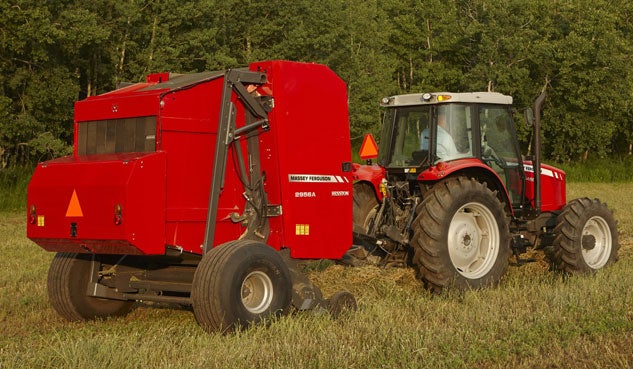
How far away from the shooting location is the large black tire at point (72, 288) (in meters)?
8.07

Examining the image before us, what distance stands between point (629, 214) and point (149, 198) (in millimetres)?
14193

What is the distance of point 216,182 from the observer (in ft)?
24.7

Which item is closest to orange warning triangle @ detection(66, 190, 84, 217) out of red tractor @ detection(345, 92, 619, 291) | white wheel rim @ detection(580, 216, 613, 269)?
red tractor @ detection(345, 92, 619, 291)

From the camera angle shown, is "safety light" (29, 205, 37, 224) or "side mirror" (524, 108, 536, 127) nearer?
"safety light" (29, 205, 37, 224)

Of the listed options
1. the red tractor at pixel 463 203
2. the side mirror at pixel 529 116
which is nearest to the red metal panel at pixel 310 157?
the red tractor at pixel 463 203

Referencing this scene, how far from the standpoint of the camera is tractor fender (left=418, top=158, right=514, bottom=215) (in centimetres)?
927

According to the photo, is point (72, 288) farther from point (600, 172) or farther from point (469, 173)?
point (600, 172)

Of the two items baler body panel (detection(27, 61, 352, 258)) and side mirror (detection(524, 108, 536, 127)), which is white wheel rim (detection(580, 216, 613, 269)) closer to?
side mirror (detection(524, 108, 536, 127))

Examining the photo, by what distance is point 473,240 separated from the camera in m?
9.46

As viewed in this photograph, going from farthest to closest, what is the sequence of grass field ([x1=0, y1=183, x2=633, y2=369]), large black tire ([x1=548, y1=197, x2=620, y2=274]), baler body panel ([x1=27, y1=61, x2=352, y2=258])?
large black tire ([x1=548, y1=197, x2=620, y2=274]) < baler body panel ([x1=27, y1=61, x2=352, y2=258]) < grass field ([x1=0, y1=183, x2=633, y2=369])

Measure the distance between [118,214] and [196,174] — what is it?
0.91m

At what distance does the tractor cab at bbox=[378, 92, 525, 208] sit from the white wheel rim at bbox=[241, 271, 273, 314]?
263 centimetres

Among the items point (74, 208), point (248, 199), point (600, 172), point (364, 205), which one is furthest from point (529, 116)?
point (600, 172)

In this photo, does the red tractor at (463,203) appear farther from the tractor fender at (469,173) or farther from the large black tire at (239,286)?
the large black tire at (239,286)
